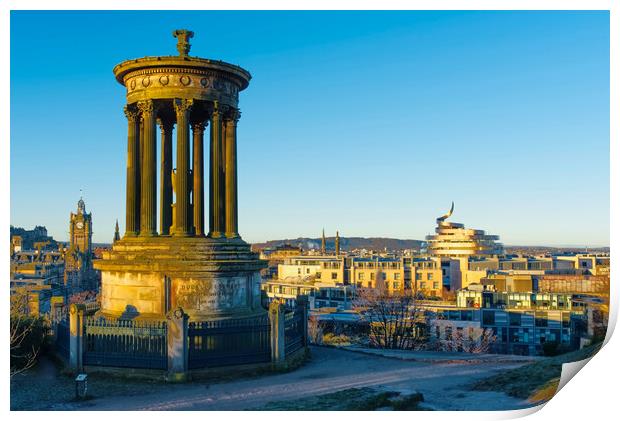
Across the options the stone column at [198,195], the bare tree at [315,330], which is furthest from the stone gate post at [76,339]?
the bare tree at [315,330]

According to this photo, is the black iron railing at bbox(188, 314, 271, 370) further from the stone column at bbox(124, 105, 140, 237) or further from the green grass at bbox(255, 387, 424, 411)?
the stone column at bbox(124, 105, 140, 237)

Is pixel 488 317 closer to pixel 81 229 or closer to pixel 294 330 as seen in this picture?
pixel 294 330

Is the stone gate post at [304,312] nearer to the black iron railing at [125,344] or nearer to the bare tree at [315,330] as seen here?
the black iron railing at [125,344]

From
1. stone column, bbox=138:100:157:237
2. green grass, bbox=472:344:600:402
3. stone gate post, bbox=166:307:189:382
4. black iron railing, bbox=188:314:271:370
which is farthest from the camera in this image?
stone column, bbox=138:100:157:237

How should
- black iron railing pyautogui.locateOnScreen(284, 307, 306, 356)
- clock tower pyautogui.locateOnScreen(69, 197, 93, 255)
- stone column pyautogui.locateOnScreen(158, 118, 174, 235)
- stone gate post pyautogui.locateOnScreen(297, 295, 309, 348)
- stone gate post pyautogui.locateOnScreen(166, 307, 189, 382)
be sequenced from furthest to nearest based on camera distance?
clock tower pyautogui.locateOnScreen(69, 197, 93, 255) → stone gate post pyautogui.locateOnScreen(297, 295, 309, 348) → stone column pyautogui.locateOnScreen(158, 118, 174, 235) → black iron railing pyautogui.locateOnScreen(284, 307, 306, 356) → stone gate post pyautogui.locateOnScreen(166, 307, 189, 382)

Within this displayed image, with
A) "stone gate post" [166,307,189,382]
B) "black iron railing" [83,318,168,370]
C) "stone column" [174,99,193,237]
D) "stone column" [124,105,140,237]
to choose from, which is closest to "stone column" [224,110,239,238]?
"stone column" [174,99,193,237]

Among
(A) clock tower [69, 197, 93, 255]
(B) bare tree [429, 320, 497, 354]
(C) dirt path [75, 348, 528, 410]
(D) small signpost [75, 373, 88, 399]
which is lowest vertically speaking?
(B) bare tree [429, 320, 497, 354]

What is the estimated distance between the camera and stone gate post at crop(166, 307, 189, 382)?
21312mm

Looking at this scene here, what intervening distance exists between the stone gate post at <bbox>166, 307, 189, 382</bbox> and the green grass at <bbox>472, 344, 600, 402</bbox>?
28.3ft

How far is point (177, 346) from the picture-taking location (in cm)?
2144

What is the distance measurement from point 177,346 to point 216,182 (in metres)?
8.06

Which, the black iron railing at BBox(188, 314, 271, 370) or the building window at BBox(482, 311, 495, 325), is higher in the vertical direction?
the black iron railing at BBox(188, 314, 271, 370)

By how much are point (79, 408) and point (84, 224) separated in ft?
530
